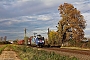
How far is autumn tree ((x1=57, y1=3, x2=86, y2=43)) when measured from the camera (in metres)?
72.2

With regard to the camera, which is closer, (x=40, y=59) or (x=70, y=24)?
(x=40, y=59)

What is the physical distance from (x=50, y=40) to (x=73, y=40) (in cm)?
3130

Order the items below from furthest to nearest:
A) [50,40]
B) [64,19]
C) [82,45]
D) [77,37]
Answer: [50,40]
[64,19]
[77,37]
[82,45]

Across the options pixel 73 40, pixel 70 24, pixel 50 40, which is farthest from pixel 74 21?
pixel 50 40

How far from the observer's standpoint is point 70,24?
74.0 meters

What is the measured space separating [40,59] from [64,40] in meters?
58.0

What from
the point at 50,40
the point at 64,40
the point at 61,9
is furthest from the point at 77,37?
the point at 50,40

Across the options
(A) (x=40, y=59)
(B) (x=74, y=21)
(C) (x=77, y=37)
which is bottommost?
(A) (x=40, y=59)

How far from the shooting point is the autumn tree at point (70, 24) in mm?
72175

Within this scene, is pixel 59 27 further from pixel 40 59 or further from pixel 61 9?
pixel 40 59

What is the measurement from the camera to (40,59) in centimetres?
1889

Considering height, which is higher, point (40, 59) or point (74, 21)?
point (74, 21)

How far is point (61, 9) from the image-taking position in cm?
7725

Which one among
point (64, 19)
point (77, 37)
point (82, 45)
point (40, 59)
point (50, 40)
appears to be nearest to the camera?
point (40, 59)
